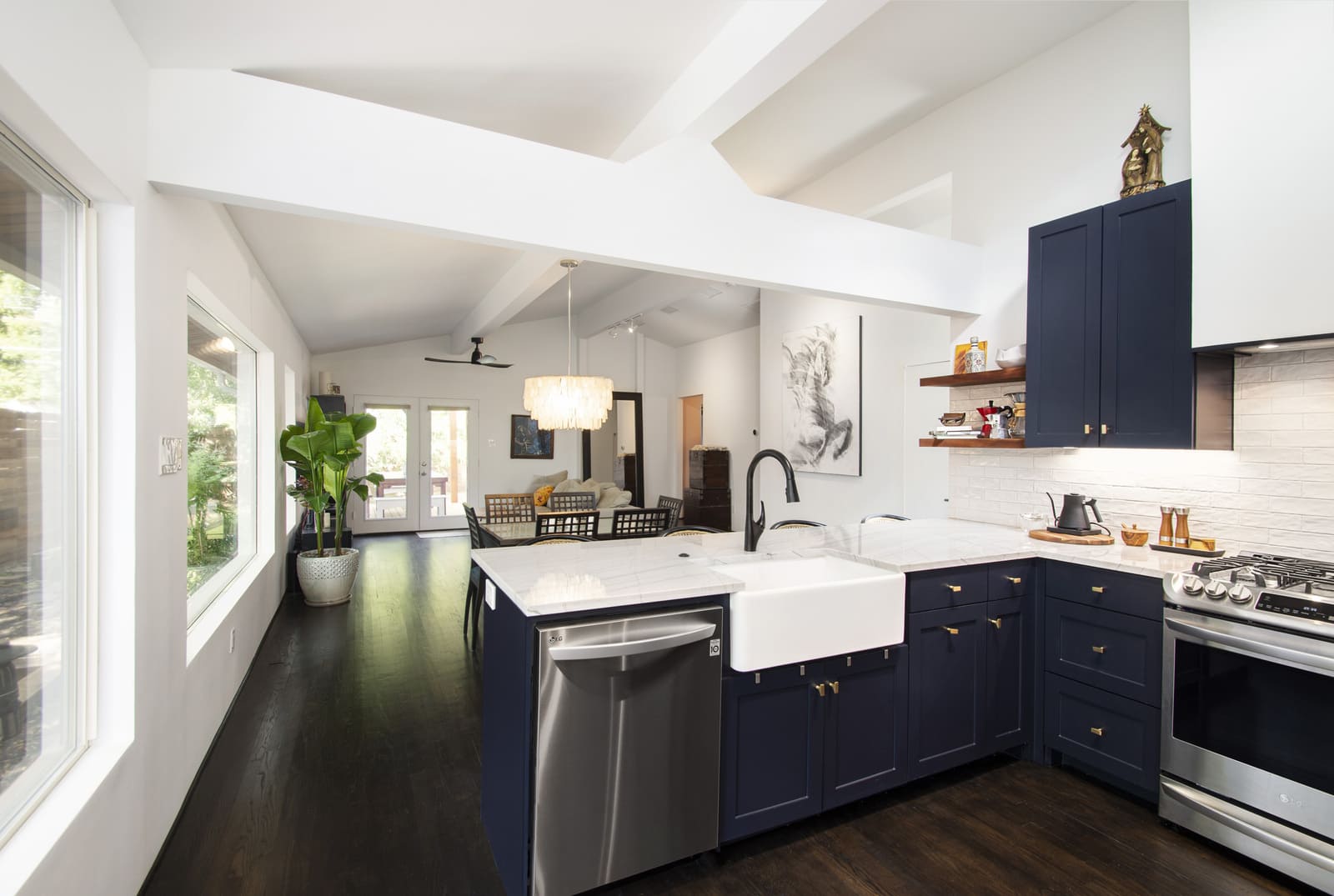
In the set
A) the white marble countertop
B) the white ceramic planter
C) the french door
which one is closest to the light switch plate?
the white marble countertop

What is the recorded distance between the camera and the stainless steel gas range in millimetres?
1852

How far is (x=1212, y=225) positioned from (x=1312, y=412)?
2.72ft

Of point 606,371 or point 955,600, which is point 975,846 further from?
point 606,371

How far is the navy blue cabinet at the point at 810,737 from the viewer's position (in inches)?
78.7

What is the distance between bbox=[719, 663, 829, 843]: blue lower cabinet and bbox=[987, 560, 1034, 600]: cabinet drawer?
3.13 feet

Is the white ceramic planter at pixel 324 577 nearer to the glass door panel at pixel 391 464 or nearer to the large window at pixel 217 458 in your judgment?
the large window at pixel 217 458

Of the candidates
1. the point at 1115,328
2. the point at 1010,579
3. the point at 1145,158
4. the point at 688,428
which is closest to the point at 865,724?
the point at 1010,579

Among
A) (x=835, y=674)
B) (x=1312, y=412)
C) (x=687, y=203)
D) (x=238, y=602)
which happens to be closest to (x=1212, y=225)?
(x=1312, y=412)

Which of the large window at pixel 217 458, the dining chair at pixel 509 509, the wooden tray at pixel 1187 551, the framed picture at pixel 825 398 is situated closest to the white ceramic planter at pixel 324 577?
the large window at pixel 217 458

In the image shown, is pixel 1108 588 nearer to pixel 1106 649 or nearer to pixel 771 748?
pixel 1106 649

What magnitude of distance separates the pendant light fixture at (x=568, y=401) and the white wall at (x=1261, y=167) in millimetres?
4224

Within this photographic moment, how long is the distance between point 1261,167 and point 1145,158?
0.72m

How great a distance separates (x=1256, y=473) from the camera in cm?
260

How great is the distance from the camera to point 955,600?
8.11ft
